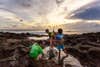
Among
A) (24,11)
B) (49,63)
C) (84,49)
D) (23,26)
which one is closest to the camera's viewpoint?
(49,63)

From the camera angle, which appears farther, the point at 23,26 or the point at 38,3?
the point at 23,26

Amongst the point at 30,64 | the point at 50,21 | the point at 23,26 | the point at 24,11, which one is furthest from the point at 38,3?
the point at 30,64

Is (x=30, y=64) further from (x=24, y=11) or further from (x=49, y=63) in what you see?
(x=24, y=11)

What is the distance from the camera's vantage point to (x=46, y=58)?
27.7 m

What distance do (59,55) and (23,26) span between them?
66521 millimetres

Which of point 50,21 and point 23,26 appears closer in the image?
point 50,21

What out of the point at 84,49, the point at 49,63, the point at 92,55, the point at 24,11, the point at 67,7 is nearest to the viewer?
the point at 49,63

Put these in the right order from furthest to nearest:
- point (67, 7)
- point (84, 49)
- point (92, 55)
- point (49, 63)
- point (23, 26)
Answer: point (23, 26) → point (67, 7) → point (84, 49) → point (92, 55) → point (49, 63)

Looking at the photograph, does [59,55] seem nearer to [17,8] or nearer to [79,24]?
[17,8]

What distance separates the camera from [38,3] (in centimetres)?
7738

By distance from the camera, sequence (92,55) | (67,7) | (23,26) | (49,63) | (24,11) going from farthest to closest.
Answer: (23,26) → (24,11) → (67,7) → (92,55) → (49,63)

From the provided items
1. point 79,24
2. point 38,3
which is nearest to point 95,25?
point 79,24

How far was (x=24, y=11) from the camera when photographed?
8800 cm

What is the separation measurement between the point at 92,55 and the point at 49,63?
557 inches
